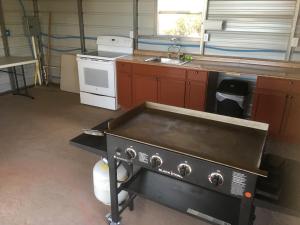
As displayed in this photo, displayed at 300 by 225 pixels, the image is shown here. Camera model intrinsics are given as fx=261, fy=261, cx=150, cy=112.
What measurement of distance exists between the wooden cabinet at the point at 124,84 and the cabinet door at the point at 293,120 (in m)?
2.16

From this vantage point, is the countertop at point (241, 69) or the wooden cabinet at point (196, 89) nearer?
the countertop at point (241, 69)

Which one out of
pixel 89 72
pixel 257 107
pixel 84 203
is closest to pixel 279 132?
pixel 257 107

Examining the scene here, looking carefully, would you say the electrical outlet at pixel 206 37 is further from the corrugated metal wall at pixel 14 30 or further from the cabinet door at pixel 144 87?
the corrugated metal wall at pixel 14 30

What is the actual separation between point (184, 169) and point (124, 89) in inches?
110

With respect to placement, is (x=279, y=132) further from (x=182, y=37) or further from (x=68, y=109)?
(x=68, y=109)

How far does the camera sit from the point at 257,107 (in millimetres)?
3201

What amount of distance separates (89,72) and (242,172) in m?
3.42

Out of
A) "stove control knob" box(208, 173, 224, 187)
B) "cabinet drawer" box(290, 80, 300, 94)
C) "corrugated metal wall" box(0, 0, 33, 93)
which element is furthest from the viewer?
"corrugated metal wall" box(0, 0, 33, 93)

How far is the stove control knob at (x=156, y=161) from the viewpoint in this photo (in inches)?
56.7

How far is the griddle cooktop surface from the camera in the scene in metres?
1.31

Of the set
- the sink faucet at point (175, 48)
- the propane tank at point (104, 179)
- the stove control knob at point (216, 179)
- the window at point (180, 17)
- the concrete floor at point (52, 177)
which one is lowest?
the concrete floor at point (52, 177)

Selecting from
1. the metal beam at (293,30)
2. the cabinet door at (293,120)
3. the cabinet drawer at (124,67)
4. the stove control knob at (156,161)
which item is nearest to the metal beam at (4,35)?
the cabinet drawer at (124,67)

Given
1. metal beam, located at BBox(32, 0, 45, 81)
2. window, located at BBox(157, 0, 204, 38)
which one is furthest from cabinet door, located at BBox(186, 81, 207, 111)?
metal beam, located at BBox(32, 0, 45, 81)

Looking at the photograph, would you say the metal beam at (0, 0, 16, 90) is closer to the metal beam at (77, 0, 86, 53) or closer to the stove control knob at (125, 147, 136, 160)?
the metal beam at (77, 0, 86, 53)
